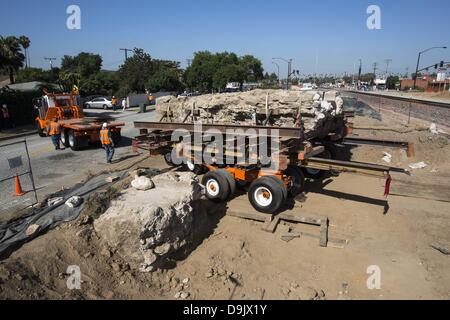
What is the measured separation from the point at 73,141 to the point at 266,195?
10.7 meters

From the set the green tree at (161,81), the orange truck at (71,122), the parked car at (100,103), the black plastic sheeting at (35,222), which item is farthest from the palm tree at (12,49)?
the black plastic sheeting at (35,222)

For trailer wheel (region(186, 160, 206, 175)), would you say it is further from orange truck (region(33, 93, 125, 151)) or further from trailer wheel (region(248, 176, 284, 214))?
orange truck (region(33, 93, 125, 151))

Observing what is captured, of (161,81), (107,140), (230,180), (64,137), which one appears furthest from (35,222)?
(161,81)

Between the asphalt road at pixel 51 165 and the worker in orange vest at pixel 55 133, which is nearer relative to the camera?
the asphalt road at pixel 51 165

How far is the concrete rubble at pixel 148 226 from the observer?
5.43m

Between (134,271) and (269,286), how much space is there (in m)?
2.24

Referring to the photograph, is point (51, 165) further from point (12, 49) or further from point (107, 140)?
point (12, 49)

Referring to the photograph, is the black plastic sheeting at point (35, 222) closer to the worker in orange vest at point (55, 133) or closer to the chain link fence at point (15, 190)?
the chain link fence at point (15, 190)

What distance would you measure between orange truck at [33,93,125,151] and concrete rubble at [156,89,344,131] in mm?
5951

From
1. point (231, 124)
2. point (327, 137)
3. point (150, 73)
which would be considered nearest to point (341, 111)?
point (327, 137)

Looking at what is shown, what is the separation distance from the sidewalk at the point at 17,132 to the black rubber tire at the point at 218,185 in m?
16.9

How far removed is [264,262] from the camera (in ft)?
19.7

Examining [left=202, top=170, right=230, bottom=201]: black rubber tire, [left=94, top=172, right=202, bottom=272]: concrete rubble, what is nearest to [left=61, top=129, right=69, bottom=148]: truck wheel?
[left=202, top=170, right=230, bottom=201]: black rubber tire

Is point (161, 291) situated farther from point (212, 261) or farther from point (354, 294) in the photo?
point (354, 294)
